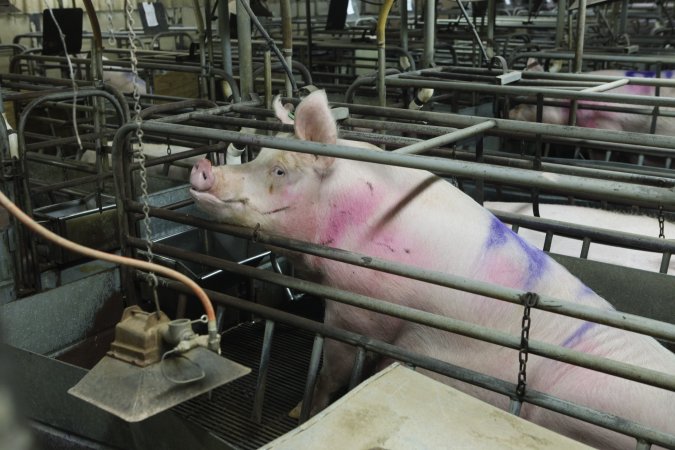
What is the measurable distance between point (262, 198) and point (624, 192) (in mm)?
1132

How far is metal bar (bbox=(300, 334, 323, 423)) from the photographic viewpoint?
2176 mm

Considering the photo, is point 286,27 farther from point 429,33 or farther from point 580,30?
point 580,30

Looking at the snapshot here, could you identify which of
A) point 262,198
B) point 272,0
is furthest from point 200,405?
point 272,0

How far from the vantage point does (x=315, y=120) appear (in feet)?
6.91

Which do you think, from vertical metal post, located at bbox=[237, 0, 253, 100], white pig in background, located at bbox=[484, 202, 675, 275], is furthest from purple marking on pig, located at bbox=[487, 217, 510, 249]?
vertical metal post, located at bbox=[237, 0, 253, 100]

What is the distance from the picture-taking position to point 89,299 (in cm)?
265

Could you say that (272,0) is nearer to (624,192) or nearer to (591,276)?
(591,276)

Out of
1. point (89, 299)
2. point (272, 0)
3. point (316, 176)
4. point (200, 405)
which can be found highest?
point (272, 0)

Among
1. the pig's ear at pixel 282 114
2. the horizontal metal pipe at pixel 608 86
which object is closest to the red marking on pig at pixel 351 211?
the pig's ear at pixel 282 114

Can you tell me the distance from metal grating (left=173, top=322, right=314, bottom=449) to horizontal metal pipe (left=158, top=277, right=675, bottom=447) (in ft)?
1.39

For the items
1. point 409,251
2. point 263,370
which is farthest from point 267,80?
point 263,370

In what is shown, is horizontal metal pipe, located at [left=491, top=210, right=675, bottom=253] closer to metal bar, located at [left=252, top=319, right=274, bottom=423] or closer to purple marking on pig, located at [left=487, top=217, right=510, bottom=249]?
purple marking on pig, located at [left=487, top=217, right=510, bottom=249]

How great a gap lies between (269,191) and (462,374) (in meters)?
0.84

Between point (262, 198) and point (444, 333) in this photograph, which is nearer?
point (444, 333)
